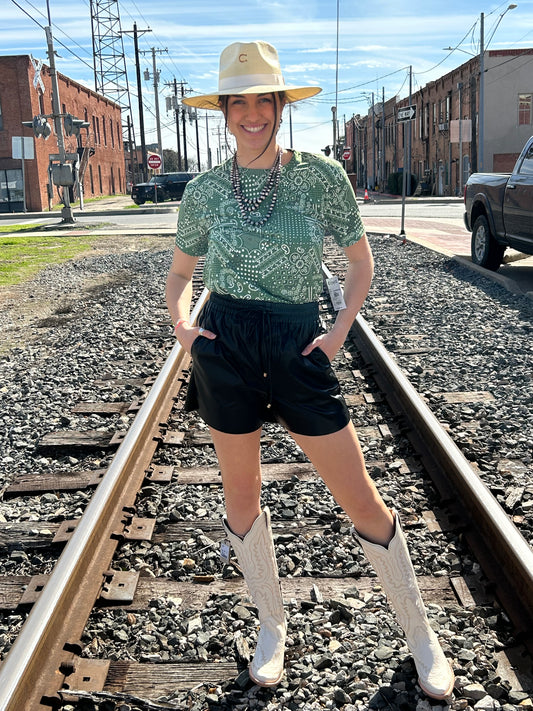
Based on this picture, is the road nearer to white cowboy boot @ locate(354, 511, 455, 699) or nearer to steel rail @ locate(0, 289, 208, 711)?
steel rail @ locate(0, 289, 208, 711)

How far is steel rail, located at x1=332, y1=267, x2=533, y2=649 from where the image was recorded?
2777 mm

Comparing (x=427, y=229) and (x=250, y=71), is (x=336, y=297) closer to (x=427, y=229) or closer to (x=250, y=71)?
(x=250, y=71)

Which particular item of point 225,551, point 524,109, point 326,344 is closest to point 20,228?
point 225,551

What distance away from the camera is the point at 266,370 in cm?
228

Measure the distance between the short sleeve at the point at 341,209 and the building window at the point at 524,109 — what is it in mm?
53960

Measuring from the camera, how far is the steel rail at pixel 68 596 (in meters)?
2.31

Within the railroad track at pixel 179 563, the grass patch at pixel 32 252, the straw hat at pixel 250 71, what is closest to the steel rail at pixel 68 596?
the railroad track at pixel 179 563

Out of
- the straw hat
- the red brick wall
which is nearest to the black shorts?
the straw hat

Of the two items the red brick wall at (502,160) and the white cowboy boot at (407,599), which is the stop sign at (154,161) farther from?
the white cowboy boot at (407,599)

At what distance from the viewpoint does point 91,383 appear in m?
6.18

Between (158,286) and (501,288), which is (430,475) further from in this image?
(158,286)

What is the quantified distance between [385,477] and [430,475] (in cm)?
25

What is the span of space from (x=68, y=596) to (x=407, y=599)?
1.21m

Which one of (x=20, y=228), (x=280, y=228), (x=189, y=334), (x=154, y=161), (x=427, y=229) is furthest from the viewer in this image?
(x=154, y=161)
